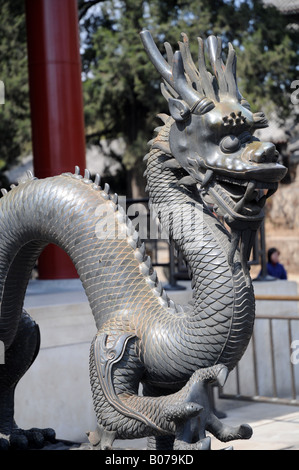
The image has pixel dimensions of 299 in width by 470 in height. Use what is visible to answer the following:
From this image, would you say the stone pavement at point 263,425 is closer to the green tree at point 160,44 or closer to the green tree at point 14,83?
the green tree at point 160,44

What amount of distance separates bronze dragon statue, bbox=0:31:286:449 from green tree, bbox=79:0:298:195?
8012 mm

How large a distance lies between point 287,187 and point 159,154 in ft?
44.5

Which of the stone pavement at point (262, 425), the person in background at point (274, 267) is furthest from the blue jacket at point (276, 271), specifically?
the stone pavement at point (262, 425)

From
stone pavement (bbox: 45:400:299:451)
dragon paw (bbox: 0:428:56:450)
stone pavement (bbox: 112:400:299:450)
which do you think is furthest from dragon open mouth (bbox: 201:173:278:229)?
stone pavement (bbox: 112:400:299:450)

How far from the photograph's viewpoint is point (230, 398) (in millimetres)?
4844

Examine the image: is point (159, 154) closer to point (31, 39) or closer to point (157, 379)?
point (157, 379)

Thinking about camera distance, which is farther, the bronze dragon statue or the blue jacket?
the blue jacket

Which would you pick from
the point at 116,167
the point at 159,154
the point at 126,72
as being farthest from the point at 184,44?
the point at 116,167

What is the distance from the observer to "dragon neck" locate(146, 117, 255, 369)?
76.6 inches

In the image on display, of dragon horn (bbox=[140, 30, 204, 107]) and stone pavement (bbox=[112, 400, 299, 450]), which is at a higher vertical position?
dragon horn (bbox=[140, 30, 204, 107])

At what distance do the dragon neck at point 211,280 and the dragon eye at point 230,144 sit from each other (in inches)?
7.4

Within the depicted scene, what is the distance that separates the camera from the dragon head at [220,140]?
1876 millimetres

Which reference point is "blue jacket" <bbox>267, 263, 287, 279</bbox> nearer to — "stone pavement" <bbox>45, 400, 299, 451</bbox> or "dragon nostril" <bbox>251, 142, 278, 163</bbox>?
"stone pavement" <bbox>45, 400, 299, 451</bbox>

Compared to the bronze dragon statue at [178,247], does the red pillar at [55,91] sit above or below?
above
